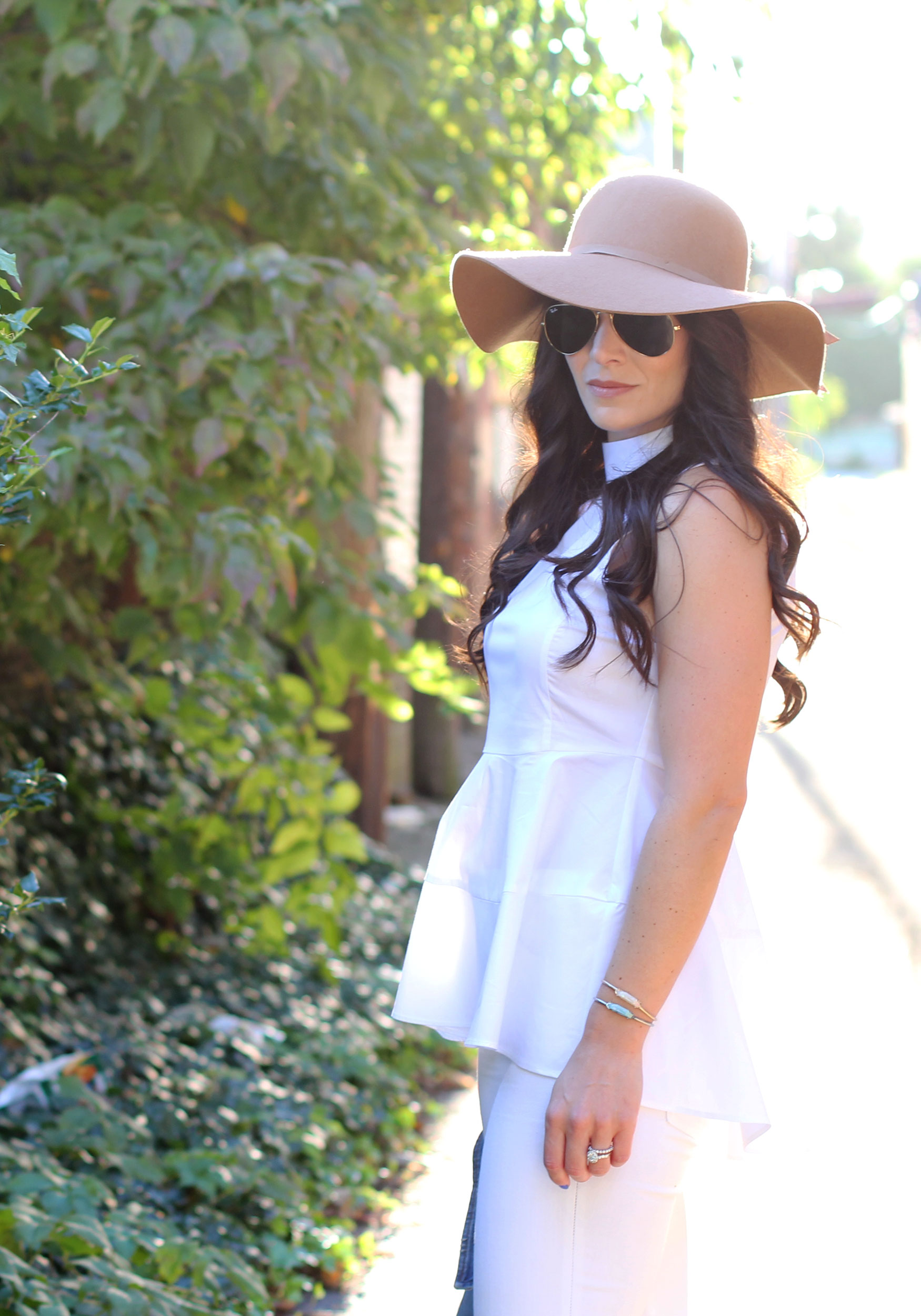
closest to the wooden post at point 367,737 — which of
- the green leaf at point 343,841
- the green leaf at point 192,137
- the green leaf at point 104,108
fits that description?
the green leaf at point 343,841

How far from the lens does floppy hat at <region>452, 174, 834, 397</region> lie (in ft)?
5.72

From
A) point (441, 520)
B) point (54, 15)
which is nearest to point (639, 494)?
point (54, 15)

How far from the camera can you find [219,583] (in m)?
2.76

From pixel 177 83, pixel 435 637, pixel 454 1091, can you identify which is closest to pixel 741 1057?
pixel 177 83

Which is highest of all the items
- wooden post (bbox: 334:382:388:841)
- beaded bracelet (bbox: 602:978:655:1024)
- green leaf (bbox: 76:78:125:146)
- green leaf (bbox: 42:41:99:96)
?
green leaf (bbox: 42:41:99:96)

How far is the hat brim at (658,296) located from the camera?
5.67 feet

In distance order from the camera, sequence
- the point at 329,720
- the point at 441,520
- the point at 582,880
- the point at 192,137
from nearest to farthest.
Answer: the point at 582,880 < the point at 192,137 < the point at 329,720 < the point at 441,520

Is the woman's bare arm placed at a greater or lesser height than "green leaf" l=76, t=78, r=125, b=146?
lesser

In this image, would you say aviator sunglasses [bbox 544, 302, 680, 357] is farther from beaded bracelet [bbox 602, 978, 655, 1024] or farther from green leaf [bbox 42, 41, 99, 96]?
green leaf [bbox 42, 41, 99, 96]

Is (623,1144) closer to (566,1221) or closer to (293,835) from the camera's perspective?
(566,1221)

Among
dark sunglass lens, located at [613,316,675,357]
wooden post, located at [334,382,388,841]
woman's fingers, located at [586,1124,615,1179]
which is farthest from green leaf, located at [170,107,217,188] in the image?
wooden post, located at [334,382,388,841]

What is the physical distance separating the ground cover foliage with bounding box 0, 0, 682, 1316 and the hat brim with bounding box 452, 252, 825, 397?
605mm

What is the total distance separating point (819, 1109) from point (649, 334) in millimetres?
3015

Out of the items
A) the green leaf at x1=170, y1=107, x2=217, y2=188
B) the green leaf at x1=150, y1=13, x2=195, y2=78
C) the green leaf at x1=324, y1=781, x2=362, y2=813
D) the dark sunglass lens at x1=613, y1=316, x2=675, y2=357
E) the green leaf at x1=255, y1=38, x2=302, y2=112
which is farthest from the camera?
the green leaf at x1=324, y1=781, x2=362, y2=813
